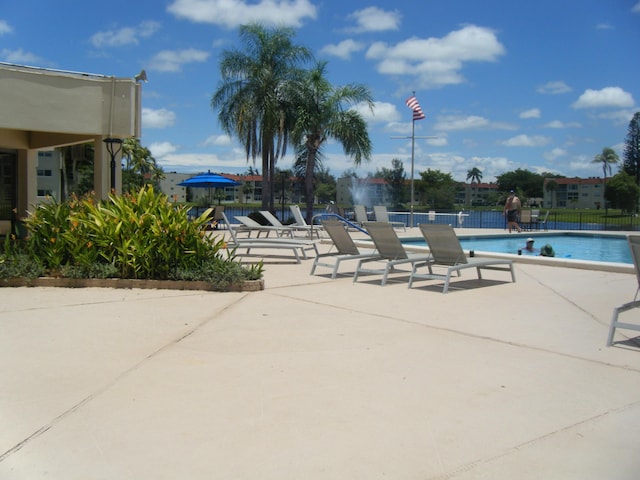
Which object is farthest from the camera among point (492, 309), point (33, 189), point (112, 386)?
point (33, 189)

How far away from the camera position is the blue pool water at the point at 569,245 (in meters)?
17.5

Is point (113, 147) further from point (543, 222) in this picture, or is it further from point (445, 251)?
point (543, 222)

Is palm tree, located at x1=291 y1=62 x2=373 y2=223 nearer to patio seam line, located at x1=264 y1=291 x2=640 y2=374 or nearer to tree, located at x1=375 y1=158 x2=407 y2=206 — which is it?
patio seam line, located at x1=264 y1=291 x2=640 y2=374

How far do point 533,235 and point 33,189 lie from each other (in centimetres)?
1647

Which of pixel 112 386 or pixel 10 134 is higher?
pixel 10 134

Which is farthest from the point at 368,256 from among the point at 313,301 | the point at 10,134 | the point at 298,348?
the point at 10,134

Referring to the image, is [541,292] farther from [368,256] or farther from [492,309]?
[368,256]

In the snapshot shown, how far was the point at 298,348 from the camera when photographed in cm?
524

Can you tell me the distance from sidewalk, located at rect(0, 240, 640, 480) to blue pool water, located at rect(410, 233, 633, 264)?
10988 mm

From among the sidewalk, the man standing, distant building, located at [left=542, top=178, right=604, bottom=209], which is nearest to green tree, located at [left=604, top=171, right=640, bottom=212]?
the man standing

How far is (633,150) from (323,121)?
171 feet

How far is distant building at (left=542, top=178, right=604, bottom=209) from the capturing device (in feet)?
368

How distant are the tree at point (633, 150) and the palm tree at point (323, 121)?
1933 inches

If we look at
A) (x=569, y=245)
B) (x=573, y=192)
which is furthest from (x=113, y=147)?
(x=573, y=192)
